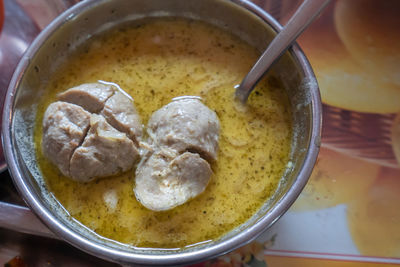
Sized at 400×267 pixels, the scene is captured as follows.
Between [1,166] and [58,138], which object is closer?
[58,138]

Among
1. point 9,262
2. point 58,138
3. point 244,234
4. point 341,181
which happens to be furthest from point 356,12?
point 9,262

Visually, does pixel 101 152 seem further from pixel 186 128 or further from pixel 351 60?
pixel 351 60

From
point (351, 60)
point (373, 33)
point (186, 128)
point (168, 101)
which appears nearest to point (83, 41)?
point (168, 101)

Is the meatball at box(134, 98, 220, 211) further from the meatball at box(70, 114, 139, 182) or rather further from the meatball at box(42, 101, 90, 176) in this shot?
the meatball at box(42, 101, 90, 176)

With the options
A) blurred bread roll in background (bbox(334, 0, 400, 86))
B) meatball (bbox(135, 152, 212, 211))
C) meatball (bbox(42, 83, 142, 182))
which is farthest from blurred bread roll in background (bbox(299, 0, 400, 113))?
meatball (bbox(42, 83, 142, 182))

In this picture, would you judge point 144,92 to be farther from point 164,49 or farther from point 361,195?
point 361,195
